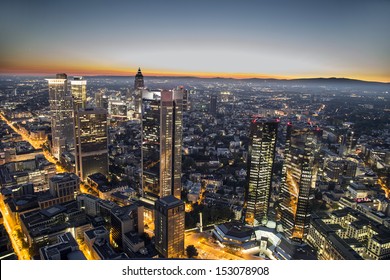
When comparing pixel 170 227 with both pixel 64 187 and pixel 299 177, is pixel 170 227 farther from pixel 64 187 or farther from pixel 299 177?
pixel 64 187

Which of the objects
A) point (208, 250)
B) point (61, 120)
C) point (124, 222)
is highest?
point (61, 120)

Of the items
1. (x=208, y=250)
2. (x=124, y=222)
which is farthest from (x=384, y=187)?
(x=124, y=222)

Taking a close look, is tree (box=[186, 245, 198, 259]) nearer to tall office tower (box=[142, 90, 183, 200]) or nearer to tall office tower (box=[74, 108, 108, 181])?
tall office tower (box=[142, 90, 183, 200])

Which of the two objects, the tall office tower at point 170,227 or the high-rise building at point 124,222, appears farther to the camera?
the high-rise building at point 124,222

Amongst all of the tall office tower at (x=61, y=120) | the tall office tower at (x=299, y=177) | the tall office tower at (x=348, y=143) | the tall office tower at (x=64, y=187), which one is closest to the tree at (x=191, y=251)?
the tall office tower at (x=299, y=177)

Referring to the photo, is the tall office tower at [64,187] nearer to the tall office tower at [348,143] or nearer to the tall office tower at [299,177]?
the tall office tower at [299,177]
